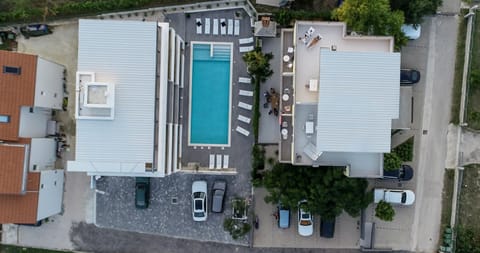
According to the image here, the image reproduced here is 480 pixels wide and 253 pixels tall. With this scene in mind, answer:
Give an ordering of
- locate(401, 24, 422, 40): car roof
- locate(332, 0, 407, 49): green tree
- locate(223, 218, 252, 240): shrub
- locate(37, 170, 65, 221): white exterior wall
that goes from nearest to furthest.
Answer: locate(332, 0, 407, 49): green tree, locate(37, 170, 65, 221): white exterior wall, locate(401, 24, 422, 40): car roof, locate(223, 218, 252, 240): shrub

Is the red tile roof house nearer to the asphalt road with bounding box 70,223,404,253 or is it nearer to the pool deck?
the asphalt road with bounding box 70,223,404,253

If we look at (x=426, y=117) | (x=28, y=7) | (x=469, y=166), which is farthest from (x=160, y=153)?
(x=469, y=166)

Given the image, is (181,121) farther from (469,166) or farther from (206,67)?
(469,166)

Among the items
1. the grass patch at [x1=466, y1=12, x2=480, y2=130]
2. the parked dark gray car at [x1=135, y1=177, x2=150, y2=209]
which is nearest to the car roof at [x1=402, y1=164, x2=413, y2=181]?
the grass patch at [x1=466, y1=12, x2=480, y2=130]

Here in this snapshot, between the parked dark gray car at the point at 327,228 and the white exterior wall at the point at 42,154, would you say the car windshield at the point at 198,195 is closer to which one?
the parked dark gray car at the point at 327,228

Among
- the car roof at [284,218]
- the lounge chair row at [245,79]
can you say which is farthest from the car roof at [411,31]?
the car roof at [284,218]

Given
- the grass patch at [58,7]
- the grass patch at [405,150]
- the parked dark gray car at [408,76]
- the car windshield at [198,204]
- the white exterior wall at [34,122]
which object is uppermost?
the grass patch at [58,7]

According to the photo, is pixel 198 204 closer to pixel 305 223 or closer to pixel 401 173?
pixel 305 223
